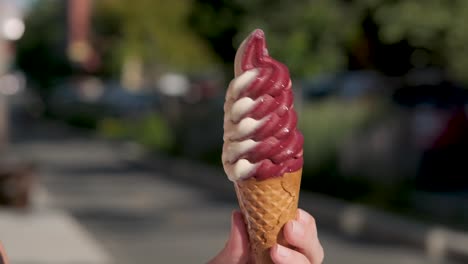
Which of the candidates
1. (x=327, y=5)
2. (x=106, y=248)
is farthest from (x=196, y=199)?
(x=106, y=248)

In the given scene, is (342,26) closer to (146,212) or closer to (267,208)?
(146,212)

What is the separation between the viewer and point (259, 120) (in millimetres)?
2809

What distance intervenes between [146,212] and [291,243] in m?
14.3

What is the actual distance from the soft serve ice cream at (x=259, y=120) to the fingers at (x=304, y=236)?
0.13 meters

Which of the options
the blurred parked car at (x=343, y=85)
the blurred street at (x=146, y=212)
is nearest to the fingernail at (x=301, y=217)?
the blurred street at (x=146, y=212)

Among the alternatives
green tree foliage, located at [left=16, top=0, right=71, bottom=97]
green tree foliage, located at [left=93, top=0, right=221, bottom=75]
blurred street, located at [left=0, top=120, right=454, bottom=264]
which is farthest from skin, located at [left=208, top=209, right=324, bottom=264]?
green tree foliage, located at [left=16, top=0, right=71, bottom=97]

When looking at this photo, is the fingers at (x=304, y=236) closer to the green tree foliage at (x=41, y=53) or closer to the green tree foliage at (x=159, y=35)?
the green tree foliage at (x=159, y=35)

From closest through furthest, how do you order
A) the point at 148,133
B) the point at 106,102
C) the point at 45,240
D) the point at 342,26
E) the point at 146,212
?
the point at 45,240, the point at 146,212, the point at 342,26, the point at 148,133, the point at 106,102

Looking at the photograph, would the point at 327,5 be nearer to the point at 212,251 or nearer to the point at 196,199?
the point at 196,199

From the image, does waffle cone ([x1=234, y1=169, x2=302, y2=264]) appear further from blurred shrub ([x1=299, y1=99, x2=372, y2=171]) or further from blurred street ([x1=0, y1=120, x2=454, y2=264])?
blurred shrub ([x1=299, y1=99, x2=372, y2=171])

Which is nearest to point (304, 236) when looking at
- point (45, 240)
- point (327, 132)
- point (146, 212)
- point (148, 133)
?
point (45, 240)

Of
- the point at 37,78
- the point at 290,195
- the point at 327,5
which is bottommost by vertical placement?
the point at 290,195

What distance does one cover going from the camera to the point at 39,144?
1490 inches

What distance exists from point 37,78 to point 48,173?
39.5 meters
